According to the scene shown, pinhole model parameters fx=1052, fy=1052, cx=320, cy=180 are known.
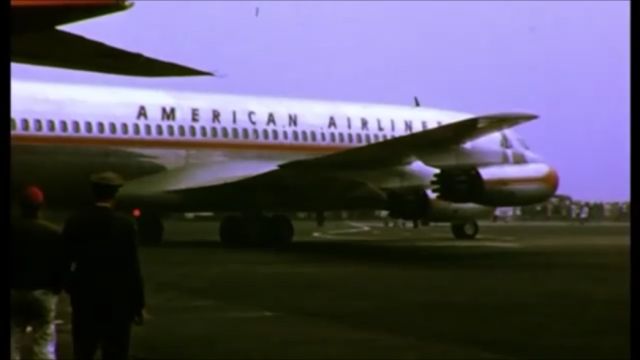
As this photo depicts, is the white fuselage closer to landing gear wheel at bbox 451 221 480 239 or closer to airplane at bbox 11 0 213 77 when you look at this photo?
landing gear wheel at bbox 451 221 480 239

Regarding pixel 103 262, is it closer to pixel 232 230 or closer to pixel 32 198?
pixel 32 198

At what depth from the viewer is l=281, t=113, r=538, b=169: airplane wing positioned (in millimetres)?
21297

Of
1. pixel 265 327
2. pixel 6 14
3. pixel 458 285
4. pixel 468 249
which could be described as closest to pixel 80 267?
pixel 6 14

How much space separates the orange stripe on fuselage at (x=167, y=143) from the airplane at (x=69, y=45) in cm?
1643

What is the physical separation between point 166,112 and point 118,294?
1783cm

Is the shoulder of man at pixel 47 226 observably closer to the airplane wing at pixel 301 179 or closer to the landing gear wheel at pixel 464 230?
the airplane wing at pixel 301 179

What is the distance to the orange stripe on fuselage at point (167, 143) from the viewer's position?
872 inches

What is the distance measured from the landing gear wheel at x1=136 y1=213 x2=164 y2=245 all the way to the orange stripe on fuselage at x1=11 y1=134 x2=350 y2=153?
3.28 m

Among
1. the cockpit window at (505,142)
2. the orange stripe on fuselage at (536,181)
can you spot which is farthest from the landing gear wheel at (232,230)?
the cockpit window at (505,142)

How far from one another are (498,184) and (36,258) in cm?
1862

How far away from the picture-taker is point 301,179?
24.4 meters

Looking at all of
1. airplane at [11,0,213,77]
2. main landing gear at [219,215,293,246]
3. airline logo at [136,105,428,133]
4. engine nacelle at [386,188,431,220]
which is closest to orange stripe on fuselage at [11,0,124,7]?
airplane at [11,0,213,77]

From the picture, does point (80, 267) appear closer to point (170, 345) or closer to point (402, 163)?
point (170, 345)

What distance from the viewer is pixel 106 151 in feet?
75.4
